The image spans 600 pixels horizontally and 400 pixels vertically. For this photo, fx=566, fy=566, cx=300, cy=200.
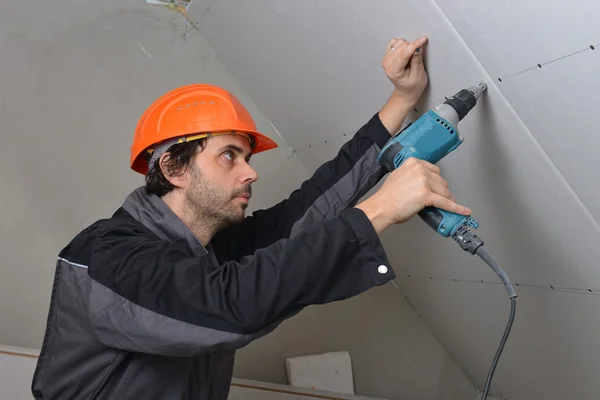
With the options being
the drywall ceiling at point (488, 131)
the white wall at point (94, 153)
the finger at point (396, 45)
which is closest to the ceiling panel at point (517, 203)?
the drywall ceiling at point (488, 131)

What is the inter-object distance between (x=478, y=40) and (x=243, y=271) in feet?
2.02

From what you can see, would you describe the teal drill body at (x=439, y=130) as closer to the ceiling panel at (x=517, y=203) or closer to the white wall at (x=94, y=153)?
the ceiling panel at (x=517, y=203)

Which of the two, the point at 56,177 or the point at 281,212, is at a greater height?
the point at 56,177

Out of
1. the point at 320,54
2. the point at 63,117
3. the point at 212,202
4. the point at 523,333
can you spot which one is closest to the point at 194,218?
the point at 212,202

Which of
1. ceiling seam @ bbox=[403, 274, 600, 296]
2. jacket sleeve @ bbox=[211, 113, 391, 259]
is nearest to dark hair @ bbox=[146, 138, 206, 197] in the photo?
jacket sleeve @ bbox=[211, 113, 391, 259]

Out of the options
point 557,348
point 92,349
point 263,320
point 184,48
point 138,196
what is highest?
point 184,48

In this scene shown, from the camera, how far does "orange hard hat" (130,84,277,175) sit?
4.52 feet

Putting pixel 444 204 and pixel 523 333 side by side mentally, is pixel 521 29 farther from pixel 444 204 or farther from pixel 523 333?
pixel 523 333

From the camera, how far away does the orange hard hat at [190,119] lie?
1379 mm

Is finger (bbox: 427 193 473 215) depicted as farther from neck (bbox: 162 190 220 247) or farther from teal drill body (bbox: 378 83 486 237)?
neck (bbox: 162 190 220 247)

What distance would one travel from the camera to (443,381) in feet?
7.64

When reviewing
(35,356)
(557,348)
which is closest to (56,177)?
(35,356)

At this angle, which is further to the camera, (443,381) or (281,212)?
(443,381)

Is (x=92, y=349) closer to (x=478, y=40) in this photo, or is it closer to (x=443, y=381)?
(x=478, y=40)
